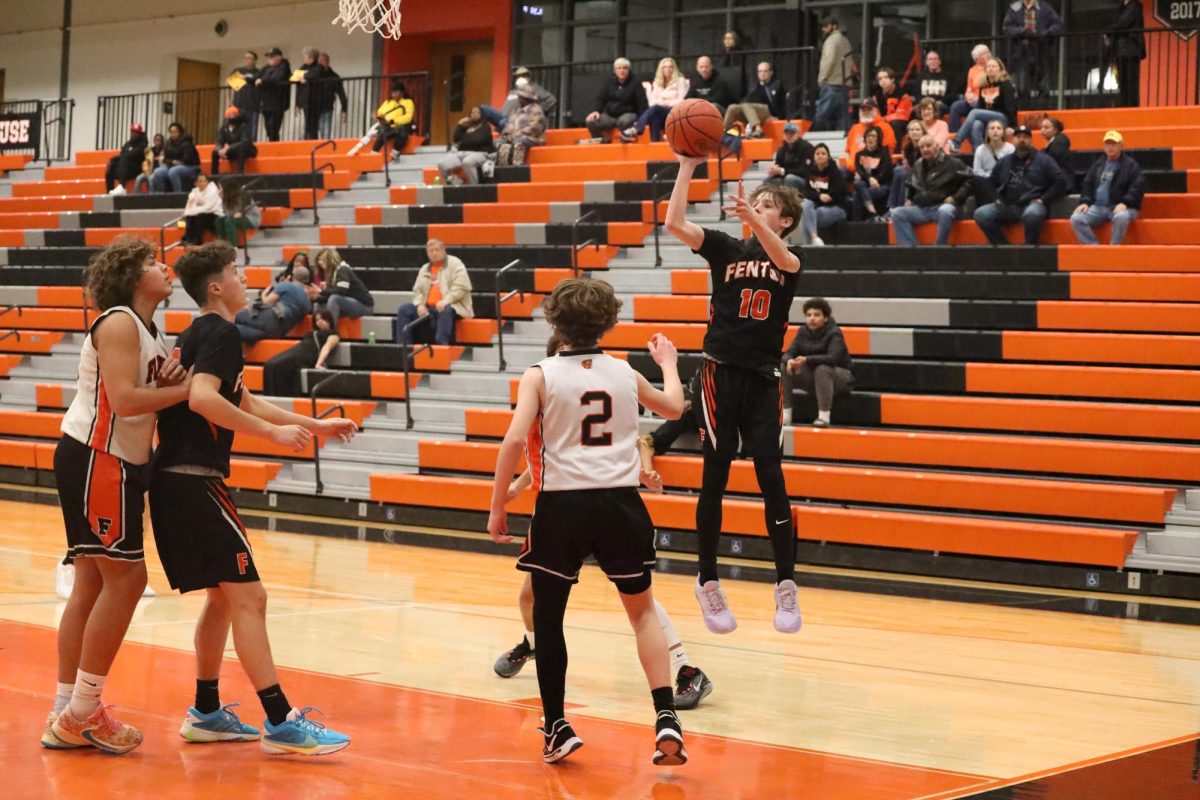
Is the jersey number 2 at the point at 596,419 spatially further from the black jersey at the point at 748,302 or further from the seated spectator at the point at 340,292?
the seated spectator at the point at 340,292

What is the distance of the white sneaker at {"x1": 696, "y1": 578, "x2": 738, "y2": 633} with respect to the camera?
19.1ft

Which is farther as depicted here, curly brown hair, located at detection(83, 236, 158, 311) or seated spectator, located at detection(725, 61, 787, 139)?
seated spectator, located at detection(725, 61, 787, 139)

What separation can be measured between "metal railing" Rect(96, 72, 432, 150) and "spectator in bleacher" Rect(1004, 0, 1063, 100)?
9.66m

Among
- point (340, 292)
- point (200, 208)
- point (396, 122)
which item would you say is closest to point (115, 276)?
point (340, 292)

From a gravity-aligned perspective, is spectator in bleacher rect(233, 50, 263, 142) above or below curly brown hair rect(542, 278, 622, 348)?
above

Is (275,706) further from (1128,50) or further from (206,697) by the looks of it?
(1128,50)

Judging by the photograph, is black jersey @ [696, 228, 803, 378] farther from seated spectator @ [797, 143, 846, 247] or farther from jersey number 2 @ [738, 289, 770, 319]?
seated spectator @ [797, 143, 846, 247]

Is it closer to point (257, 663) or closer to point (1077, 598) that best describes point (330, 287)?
point (1077, 598)

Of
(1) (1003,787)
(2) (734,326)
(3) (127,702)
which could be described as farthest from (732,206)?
(3) (127,702)

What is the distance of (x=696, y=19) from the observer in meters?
20.3

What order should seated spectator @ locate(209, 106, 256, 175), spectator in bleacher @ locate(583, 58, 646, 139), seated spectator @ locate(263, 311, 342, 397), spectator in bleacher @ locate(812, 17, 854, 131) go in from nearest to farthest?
seated spectator @ locate(263, 311, 342, 397), spectator in bleacher @ locate(812, 17, 854, 131), spectator in bleacher @ locate(583, 58, 646, 139), seated spectator @ locate(209, 106, 256, 175)

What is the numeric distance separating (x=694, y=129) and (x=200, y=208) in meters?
12.7

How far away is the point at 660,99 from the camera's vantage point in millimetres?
16812

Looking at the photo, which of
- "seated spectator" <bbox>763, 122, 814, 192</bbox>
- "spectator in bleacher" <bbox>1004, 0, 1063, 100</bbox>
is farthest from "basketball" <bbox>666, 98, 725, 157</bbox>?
"spectator in bleacher" <bbox>1004, 0, 1063, 100</bbox>
